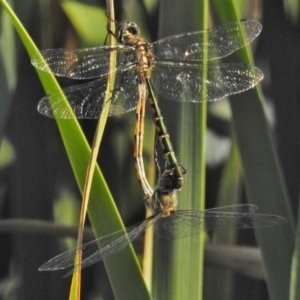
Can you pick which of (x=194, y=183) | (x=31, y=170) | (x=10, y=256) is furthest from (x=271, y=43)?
(x=10, y=256)

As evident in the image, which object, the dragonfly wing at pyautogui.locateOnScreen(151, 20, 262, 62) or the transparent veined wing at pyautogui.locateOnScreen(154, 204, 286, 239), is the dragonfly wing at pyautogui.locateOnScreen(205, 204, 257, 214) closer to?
the transparent veined wing at pyautogui.locateOnScreen(154, 204, 286, 239)

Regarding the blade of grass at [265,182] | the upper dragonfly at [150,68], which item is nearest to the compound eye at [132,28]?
the upper dragonfly at [150,68]

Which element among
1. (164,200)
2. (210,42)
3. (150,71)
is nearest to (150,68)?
(150,71)

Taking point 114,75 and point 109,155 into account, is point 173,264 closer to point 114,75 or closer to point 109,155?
point 109,155

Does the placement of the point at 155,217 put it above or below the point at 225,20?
below

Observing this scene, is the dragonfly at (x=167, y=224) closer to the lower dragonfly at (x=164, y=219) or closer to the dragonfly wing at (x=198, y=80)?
the lower dragonfly at (x=164, y=219)

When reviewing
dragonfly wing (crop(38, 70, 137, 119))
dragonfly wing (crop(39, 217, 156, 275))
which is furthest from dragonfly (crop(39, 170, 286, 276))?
dragonfly wing (crop(38, 70, 137, 119))
